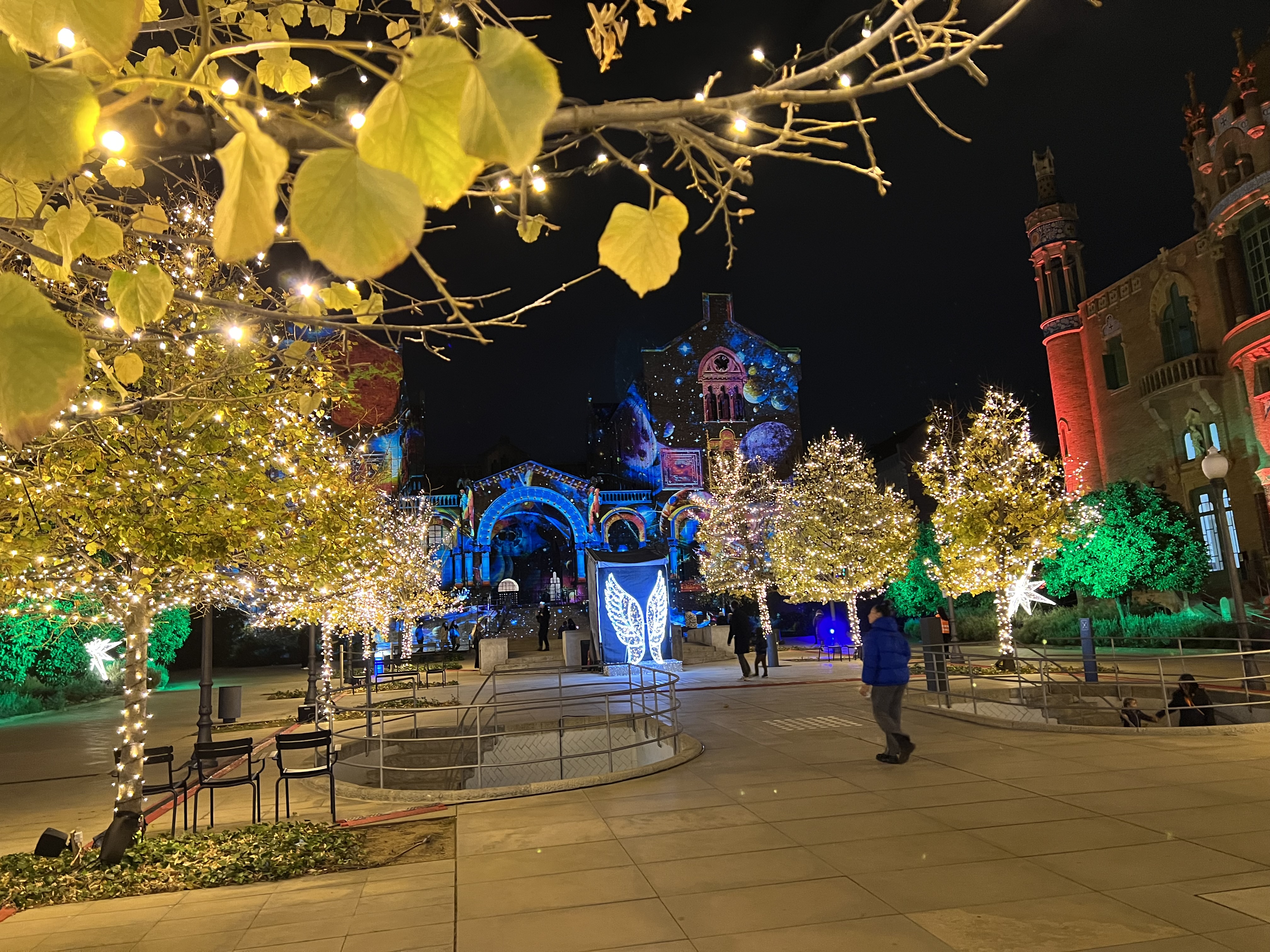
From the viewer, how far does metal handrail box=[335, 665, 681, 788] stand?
404 inches

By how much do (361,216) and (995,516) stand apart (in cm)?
2401

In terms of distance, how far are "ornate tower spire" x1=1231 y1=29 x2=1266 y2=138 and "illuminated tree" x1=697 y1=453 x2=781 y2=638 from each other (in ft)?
71.2

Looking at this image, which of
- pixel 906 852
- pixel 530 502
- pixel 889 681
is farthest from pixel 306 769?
pixel 530 502

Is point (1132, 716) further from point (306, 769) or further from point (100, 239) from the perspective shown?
point (100, 239)

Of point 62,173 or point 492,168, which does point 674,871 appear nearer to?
point 492,168

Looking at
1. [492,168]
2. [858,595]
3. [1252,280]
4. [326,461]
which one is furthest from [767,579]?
[492,168]

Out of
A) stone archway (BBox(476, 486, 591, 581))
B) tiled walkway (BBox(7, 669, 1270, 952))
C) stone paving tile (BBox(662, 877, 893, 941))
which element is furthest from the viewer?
stone archway (BBox(476, 486, 591, 581))

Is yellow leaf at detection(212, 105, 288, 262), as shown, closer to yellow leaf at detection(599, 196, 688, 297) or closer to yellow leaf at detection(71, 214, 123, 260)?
yellow leaf at detection(599, 196, 688, 297)

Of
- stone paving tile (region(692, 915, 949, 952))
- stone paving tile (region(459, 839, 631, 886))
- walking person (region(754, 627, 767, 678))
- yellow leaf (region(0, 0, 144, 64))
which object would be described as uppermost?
yellow leaf (region(0, 0, 144, 64))

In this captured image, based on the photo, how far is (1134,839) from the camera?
20.5 feet

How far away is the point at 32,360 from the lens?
1.48m

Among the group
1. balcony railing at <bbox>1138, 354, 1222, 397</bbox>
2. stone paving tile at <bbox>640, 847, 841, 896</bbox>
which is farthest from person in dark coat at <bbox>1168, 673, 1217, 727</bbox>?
balcony railing at <bbox>1138, 354, 1222, 397</bbox>

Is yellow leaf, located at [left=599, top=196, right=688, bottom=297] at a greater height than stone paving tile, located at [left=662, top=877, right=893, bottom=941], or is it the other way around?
yellow leaf, located at [left=599, top=196, right=688, bottom=297]

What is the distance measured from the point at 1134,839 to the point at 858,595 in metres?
27.8
